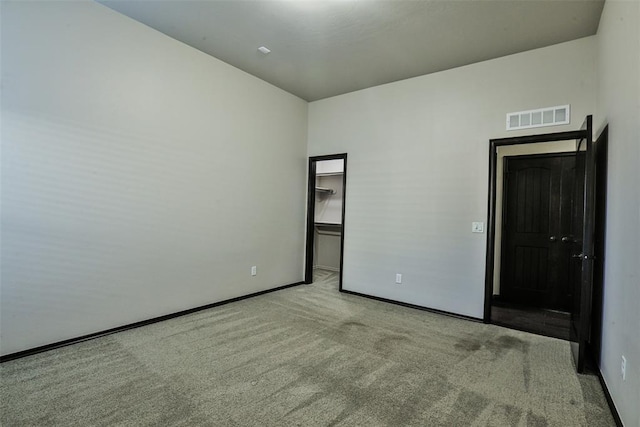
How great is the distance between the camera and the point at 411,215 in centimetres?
402

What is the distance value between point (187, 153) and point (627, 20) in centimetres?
373

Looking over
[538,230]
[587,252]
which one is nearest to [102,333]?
[587,252]

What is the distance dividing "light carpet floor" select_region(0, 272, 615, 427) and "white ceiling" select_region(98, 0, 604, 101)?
2.94 metres

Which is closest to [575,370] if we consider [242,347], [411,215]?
[411,215]

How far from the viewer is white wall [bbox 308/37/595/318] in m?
3.27

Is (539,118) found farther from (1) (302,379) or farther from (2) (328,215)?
(2) (328,215)

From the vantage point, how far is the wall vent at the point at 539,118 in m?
3.13

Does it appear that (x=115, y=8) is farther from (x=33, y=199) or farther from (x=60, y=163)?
(x=33, y=199)

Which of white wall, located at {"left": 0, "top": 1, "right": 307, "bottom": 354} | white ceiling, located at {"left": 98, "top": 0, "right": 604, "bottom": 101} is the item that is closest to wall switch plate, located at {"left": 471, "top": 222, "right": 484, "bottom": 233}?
white ceiling, located at {"left": 98, "top": 0, "right": 604, "bottom": 101}

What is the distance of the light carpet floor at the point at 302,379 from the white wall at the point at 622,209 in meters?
0.34

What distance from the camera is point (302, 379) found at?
87.1 inches

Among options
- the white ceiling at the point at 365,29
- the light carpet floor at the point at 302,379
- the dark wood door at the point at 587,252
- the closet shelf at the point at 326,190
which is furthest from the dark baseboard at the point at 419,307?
the white ceiling at the point at 365,29

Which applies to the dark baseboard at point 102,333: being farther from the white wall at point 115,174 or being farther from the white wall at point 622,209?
the white wall at point 622,209

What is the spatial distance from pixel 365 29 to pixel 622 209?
2.49 metres
